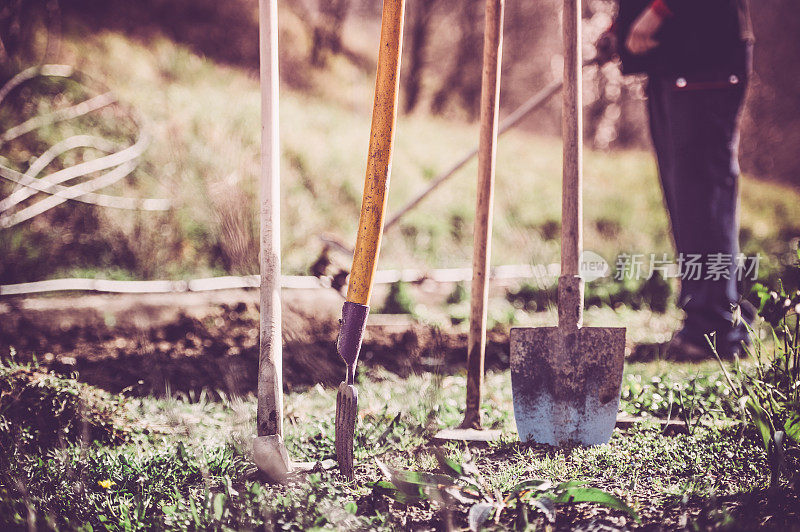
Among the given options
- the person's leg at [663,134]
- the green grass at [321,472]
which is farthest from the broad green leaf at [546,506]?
the person's leg at [663,134]

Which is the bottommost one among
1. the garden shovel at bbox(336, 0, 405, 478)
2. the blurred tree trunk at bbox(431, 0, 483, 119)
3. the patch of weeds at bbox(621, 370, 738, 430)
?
the patch of weeds at bbox(621, 370, 738, 430)

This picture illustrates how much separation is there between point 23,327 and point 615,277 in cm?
380

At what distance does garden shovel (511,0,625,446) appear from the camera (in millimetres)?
1878

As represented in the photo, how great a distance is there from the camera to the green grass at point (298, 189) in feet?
14.2

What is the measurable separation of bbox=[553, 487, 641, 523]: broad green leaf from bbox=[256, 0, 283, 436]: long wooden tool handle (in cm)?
75

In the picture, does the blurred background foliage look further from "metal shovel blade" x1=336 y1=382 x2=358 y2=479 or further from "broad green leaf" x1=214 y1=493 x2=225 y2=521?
"broad green leaf" x1=214 y1=493 x2=225 y2=521

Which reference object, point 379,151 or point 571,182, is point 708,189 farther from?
point 379,151

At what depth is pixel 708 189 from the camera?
2.82 metres

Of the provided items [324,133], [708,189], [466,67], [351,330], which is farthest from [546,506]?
[466,67]

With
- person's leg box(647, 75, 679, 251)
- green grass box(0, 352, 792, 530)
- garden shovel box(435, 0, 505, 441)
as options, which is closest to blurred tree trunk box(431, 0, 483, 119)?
person's leg box(647, 75, 679, 251)

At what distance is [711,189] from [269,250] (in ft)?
7.29

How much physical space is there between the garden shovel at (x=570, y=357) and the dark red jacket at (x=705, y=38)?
1.08 m

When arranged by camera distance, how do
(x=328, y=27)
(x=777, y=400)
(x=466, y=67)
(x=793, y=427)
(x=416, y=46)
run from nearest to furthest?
(x=793, y=427) → (x=777, y=400) → (x=328, y=27) → (x=416, y=46) → (x=466, y=67)

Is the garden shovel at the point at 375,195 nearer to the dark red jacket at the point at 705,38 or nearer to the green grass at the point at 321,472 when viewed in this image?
the green grass at the point at 321,472
